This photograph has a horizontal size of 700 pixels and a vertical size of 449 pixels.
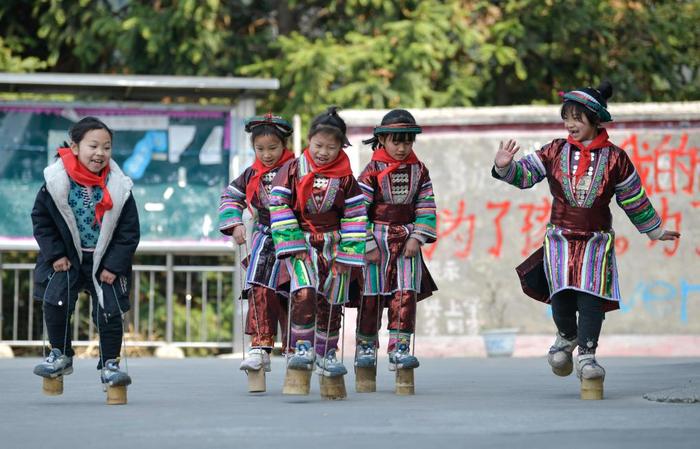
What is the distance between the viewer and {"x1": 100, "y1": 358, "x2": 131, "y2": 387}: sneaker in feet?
28.5

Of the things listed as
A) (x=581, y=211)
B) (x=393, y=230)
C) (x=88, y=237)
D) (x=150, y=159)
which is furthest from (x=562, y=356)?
(x=150, y=159)

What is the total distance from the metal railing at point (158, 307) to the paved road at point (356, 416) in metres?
6.15

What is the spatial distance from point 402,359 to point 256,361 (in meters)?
0.92

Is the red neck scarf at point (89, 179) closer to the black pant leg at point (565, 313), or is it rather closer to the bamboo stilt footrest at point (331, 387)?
the bamboo stilt footrest at point (331, 387)

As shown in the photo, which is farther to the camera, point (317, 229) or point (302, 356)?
point (317, 229)

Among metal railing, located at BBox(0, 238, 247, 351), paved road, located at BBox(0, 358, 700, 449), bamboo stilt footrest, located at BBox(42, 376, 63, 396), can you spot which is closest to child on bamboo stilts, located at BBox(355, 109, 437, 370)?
paved road, located at BBox(0, 358, 700, 449)

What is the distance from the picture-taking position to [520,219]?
56.9 feet

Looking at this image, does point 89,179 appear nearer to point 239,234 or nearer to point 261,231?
point 239,234

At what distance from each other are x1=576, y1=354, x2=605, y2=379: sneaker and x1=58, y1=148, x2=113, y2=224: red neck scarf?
279 centimetres

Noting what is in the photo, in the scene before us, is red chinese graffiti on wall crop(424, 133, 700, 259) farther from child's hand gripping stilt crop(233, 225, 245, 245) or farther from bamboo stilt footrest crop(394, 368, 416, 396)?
bamboo stilt footrest crop(394, 368, 416, 396)

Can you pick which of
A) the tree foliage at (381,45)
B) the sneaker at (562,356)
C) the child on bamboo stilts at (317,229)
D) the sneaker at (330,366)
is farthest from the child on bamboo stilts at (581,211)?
the tree foliage at (381,45)

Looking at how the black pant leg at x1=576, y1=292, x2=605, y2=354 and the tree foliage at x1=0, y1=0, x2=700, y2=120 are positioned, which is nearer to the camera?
the black pant leg at x1=576, y1=292, x2=605, y2=354

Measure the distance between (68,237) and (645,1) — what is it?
50.1 ft

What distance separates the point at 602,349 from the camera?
55.4 ft
